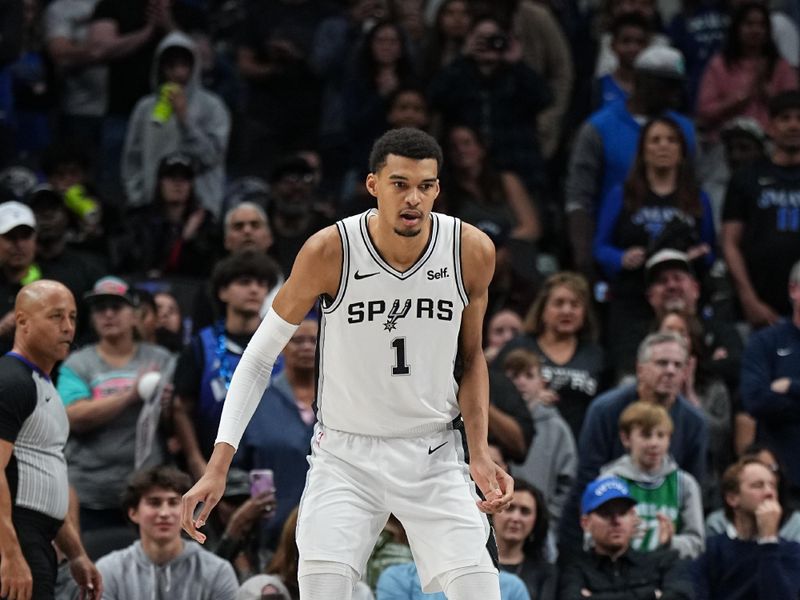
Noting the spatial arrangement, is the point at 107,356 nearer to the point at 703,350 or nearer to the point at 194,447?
the point at 194,447

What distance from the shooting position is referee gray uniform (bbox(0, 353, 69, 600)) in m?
6.96

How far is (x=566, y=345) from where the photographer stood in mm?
10273

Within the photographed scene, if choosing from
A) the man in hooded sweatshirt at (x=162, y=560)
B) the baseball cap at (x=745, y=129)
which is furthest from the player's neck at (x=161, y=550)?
the baseball cap at (x=745, y=129)

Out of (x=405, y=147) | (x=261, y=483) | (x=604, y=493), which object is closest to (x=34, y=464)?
(x=261, y=483)

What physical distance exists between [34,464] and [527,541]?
2.85 metres

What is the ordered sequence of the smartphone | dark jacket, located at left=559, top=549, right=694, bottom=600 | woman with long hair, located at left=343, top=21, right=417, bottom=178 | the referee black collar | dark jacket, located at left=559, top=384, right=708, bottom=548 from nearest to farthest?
the referee black collar → the smartphone → dark jacket, located at left=559, top=549, right=694, bottom=600 → dark jacket, located at left=559, top=384, right=708, bottom=548 → woman with long hair, located at left=343, top=21, right=417, bottom=178

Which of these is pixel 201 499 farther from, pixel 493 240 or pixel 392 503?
pixel 493 240

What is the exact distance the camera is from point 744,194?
1149 cm

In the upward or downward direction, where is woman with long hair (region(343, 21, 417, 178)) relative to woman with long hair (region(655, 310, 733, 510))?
upward

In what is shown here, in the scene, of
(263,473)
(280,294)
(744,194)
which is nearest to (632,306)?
(744,194)

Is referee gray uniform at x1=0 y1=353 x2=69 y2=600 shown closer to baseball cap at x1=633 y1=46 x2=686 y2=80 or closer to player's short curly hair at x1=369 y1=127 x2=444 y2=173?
player's short curly hair at x1=369 y1=127 x2=444 y2=173

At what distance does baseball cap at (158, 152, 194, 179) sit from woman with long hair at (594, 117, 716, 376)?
2961 mm

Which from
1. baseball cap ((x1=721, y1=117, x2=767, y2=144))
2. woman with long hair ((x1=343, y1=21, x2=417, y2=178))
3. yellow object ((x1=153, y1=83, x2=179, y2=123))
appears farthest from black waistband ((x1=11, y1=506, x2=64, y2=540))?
baseball cap ((x1=721, y1=117, x2=767, y2=144))

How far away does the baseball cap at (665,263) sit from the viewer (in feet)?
34.4
